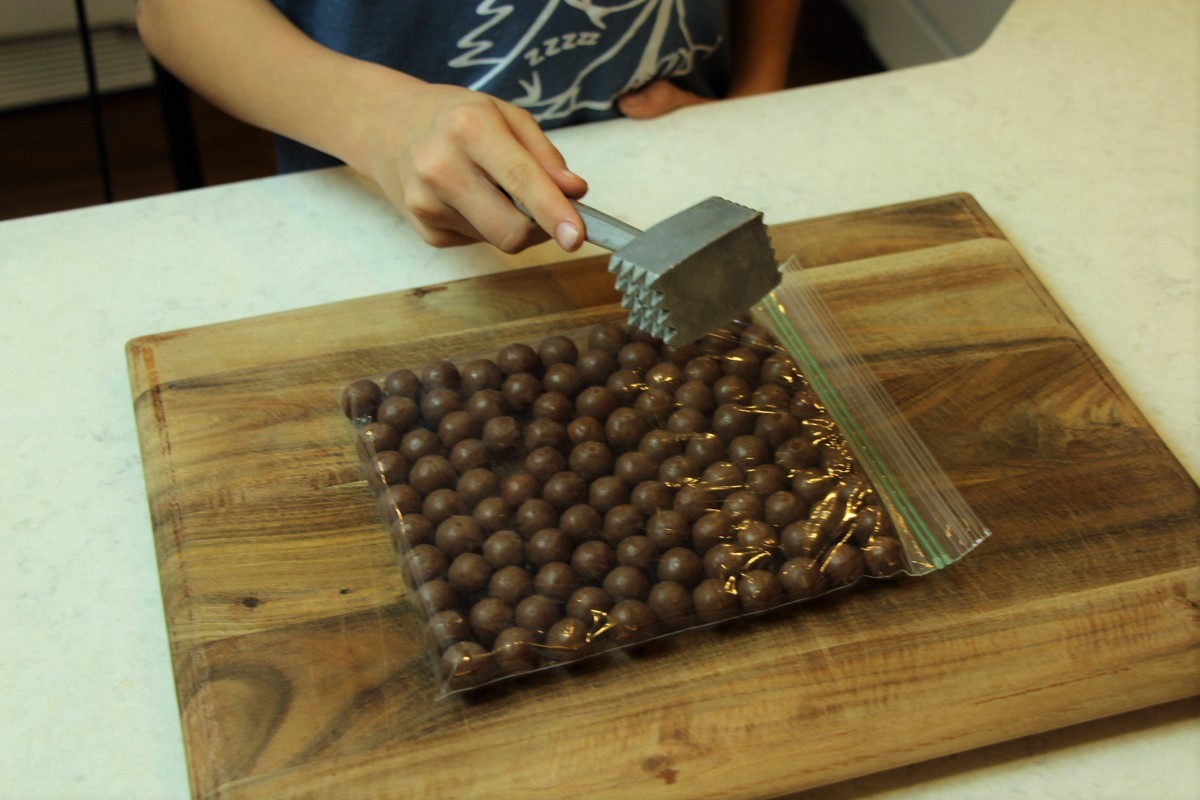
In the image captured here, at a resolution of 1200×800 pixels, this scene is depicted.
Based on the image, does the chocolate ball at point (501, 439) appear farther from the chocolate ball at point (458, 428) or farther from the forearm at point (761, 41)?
the forearm at point (761, 41)

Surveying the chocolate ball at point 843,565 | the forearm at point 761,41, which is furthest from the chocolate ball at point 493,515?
the forearm at point 761,41

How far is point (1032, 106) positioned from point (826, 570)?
694mm

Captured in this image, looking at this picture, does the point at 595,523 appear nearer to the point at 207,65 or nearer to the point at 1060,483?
the point at 1060,483

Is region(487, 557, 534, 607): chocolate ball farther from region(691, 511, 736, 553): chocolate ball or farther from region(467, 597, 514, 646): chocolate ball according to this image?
region(691, 511, 736, 553): chocolate ball

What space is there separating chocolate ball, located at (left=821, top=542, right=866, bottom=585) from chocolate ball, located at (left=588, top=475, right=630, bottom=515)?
14 centimetres

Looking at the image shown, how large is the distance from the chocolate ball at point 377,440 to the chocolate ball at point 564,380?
116 mm

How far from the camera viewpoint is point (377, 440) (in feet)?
2.72

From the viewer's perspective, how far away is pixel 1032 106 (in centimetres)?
123

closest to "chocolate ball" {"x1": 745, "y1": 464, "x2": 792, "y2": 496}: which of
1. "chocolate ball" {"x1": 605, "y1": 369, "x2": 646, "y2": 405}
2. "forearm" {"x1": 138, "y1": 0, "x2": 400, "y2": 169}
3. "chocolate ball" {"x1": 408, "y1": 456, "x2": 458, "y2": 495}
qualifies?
"chocolate ball" {"x1": 605, "y1": 369, "x2": 646, "y2": 405}

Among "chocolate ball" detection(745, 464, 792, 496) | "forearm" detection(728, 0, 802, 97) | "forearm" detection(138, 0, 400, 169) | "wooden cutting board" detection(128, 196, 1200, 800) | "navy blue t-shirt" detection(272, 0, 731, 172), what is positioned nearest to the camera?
"wooden cutting board" detection(128, 196, 1200, 800)

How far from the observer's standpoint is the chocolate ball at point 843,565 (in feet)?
2.49

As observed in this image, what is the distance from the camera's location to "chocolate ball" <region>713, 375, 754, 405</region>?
85 centimetres

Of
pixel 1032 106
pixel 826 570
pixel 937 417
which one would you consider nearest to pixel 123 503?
pixel 826 570

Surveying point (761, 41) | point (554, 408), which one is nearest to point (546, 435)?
point (554, 408)
